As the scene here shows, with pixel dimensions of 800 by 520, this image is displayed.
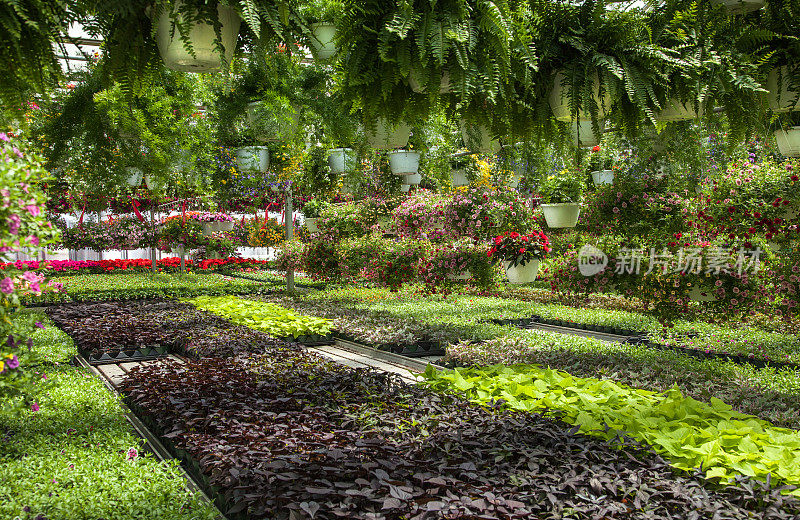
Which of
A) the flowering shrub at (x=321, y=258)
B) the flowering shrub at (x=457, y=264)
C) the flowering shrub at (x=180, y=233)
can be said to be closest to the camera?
the flowering shrub at (x=457, y=264)

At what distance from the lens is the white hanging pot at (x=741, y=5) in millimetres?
2761

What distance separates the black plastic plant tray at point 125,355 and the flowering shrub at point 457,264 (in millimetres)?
3207

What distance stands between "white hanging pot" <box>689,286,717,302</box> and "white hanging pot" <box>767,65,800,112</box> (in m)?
2.87

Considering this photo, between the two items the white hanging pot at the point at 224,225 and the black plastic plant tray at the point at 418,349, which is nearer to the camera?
the black plastic plant tray at the point at 418,349

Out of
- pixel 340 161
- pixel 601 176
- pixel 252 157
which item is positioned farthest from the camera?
pixel 601 176

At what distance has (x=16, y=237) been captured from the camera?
170 cm

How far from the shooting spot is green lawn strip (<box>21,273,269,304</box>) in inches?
320

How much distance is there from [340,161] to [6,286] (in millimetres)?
5027

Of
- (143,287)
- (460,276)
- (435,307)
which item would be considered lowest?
(435,307)

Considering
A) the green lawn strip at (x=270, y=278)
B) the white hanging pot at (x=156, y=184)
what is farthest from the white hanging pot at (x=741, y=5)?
the green lawn strip at (x=270, y=278)

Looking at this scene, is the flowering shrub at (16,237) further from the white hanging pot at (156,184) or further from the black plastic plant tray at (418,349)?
the black plastic plant tray at (418,349)

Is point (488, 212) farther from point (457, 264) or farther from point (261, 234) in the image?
point (261, 234)

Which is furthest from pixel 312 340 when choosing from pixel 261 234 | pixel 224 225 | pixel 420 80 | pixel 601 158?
pixel 261 234

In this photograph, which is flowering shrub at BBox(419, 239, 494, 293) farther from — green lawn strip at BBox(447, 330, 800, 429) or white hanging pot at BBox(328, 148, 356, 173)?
green lawn strip at BBox(447, 330, 800, 429)
